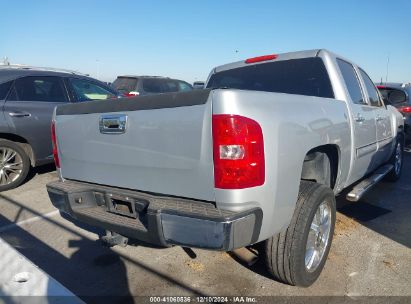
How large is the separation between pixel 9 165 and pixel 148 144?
12.9 ft

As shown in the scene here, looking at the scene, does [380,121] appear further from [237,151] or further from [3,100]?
[3,100]

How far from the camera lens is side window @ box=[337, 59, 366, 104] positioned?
3.72 meters

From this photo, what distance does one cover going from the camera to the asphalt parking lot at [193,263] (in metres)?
2.78

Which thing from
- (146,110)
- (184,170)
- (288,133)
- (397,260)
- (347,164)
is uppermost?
(146,110)

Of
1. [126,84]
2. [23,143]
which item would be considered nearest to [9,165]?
[23,143]

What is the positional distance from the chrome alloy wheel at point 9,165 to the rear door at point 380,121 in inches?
196

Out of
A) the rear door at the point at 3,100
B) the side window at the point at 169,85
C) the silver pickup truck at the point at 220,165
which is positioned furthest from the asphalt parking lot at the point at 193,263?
the side window at the point at 169,85

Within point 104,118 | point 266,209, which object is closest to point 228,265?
point 266,209

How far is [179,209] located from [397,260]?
229 centimetres

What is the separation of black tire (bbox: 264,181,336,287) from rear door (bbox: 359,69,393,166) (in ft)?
6.94

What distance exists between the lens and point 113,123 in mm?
2537

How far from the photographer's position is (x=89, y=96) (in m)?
6.40

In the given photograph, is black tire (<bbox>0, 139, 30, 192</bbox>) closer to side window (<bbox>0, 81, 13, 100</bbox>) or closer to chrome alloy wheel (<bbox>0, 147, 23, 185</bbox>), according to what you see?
chrome alloy wheel (<bbox>0, 147, 23, 185</bbox>)

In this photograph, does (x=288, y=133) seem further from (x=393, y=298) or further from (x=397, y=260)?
(x=397, y=260)
